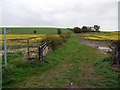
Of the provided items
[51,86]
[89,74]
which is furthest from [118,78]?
[51,86]

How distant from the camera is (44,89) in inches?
271

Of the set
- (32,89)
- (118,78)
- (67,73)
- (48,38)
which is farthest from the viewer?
(48,38)

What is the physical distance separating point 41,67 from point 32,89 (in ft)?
11.3

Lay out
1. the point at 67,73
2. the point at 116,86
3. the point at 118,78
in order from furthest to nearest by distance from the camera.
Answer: the point at 67,73
the point at 118,78
the point at 116,86

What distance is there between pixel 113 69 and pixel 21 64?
362 cm

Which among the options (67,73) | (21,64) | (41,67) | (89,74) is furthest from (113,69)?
(21,64)

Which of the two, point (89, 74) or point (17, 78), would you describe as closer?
point (17, 78)

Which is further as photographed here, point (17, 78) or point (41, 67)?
point (41, 67)

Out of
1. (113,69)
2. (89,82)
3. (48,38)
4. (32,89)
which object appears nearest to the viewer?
(32,89)

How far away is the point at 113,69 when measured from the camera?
33.3 ft

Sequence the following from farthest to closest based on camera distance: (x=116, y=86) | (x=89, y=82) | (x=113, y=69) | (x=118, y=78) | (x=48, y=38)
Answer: (x=48, y=38), (x=113, y=69), (x=118, y=78), (x=89, y=82), (x=116, y=86)

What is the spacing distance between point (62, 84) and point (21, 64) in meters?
3.30

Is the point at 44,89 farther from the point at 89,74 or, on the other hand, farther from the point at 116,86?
the point at 89,74

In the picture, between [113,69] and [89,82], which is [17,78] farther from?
[113,69]
